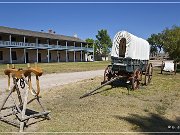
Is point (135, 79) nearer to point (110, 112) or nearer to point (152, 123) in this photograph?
point (110, 112)

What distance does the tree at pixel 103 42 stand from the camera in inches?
3482

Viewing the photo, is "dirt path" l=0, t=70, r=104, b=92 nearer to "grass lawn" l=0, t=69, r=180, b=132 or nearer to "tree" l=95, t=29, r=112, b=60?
"grass lawn" l=0, t=69, r=180, b=132

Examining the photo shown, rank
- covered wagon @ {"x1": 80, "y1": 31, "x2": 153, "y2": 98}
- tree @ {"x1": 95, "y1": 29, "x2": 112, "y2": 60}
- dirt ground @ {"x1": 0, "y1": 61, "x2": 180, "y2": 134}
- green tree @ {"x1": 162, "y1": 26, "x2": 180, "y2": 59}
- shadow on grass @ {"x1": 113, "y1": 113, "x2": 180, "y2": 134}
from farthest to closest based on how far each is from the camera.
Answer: tree @ {"x1": 95, "y1": 29, "x2": 112, "y2": 60} < green tree @ {"x1": 162, "y1": 26, "x2": 180, "y2": 59} < covered wagon @ {"x1": 80, "y1": 31, "x2": 153, "y2": 98} < shadow on grass @ {"x1": 113, "y1": 113, "x2": 180, "y2": 134} < dirt ground @ {"x1": 0, "y1": 61, "x2": 180, "y2": 134}

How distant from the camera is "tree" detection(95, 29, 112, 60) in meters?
88.4

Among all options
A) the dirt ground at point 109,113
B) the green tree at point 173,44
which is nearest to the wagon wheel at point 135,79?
the dirt ground at point 109,113

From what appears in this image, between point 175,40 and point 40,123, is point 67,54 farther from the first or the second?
point 40,123

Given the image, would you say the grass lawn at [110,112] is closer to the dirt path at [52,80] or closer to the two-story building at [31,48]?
the dirt path at [52,80]

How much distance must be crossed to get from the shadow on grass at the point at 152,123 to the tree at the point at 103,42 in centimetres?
8036

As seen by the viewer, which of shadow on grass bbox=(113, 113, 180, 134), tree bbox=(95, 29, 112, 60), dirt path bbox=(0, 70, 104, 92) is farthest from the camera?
tree bbox=(95, 29, 112, 60)

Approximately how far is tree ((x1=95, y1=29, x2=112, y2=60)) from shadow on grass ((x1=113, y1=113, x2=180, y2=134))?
80360mm

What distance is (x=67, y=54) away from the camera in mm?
61625

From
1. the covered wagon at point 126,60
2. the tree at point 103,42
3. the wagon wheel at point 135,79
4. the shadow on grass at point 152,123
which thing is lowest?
the shadow on grass at point 152,123

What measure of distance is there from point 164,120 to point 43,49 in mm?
46293

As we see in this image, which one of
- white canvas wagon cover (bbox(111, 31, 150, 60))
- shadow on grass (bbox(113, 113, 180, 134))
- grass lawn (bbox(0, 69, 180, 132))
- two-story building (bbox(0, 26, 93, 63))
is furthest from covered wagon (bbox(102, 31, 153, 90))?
two-story building (bbox(0, 26, 93, 63))
